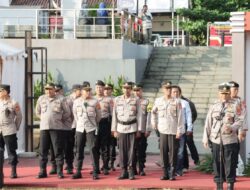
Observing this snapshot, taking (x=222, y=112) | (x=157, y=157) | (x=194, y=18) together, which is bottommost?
(x=157, y=157)

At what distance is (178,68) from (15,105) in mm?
14308

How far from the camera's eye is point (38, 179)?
15.4 metres

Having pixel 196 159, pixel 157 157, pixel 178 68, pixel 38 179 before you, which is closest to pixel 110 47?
pixel 178 68

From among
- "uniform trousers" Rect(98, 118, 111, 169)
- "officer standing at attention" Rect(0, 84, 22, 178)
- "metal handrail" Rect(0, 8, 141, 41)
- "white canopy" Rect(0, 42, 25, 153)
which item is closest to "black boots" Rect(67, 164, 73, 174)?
"uniform trousers" Rect(98, 118, 111, 169)

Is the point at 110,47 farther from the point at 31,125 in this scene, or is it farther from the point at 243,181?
the point at 243,181

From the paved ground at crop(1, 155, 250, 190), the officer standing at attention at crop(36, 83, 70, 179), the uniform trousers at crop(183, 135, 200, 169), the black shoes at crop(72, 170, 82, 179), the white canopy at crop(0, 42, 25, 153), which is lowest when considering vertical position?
the paved ground at crop(1, 155, 250, 190)

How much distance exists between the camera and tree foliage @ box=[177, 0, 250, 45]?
36531mm

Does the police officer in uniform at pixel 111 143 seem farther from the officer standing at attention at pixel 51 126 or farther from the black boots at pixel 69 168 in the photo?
the officer standing at attention at pixel 51 126

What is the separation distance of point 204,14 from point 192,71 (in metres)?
8.44

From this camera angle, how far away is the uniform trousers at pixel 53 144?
614 inches

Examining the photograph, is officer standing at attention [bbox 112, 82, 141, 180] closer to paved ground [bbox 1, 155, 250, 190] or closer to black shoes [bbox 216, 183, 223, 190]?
paved ground [bbox 1, 155, 250, 190]

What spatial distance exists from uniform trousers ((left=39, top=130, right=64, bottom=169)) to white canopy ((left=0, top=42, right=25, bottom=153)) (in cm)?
286

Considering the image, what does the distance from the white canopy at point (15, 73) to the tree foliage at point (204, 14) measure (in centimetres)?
1807

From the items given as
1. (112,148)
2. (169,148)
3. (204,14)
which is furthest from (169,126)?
(204,14)
